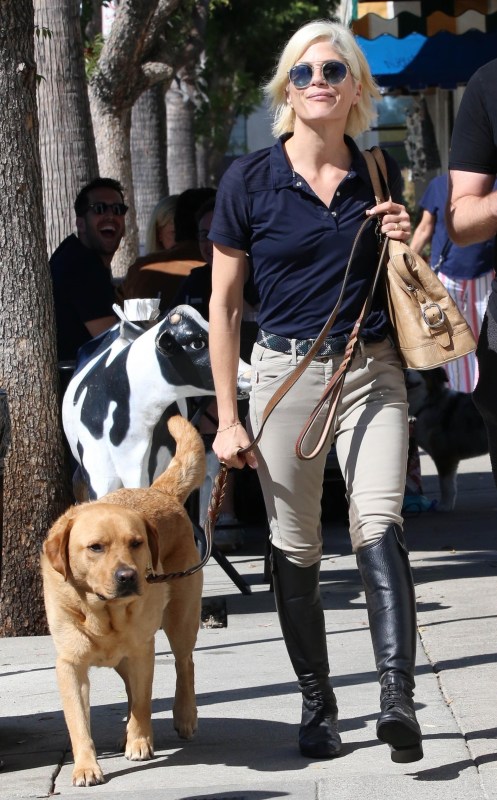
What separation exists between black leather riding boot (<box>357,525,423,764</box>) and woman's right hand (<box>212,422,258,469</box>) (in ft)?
1.51

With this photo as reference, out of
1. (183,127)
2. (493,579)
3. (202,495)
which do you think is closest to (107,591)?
(202,495)

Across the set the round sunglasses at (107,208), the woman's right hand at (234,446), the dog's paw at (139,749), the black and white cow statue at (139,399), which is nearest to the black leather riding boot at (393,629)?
the woman's right hand at (234,446)

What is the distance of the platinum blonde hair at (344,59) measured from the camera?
434 cm

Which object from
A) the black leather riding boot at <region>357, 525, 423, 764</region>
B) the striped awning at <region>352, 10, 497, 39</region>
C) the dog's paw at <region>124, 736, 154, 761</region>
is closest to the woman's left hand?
the black leather riding boot at <region>357, 525, 423, 764</region>

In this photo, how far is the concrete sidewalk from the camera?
4230mm

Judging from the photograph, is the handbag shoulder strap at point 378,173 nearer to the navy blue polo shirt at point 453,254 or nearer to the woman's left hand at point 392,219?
the woman's left hand at point 392,219

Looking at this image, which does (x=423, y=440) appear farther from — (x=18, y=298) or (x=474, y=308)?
(x=18, y=298)

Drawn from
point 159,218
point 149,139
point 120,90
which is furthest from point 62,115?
point 149,139

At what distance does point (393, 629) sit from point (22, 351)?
3021mm

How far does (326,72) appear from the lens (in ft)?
14.0

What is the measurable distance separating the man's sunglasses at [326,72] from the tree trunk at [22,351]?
2633mm

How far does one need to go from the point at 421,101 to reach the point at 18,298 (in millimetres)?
13026

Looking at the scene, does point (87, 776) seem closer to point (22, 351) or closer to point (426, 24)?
point (22, 351)

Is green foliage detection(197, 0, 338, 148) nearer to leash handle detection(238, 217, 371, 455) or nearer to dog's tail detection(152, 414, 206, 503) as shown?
dog's tail detection(152, 414, 206, 503)
